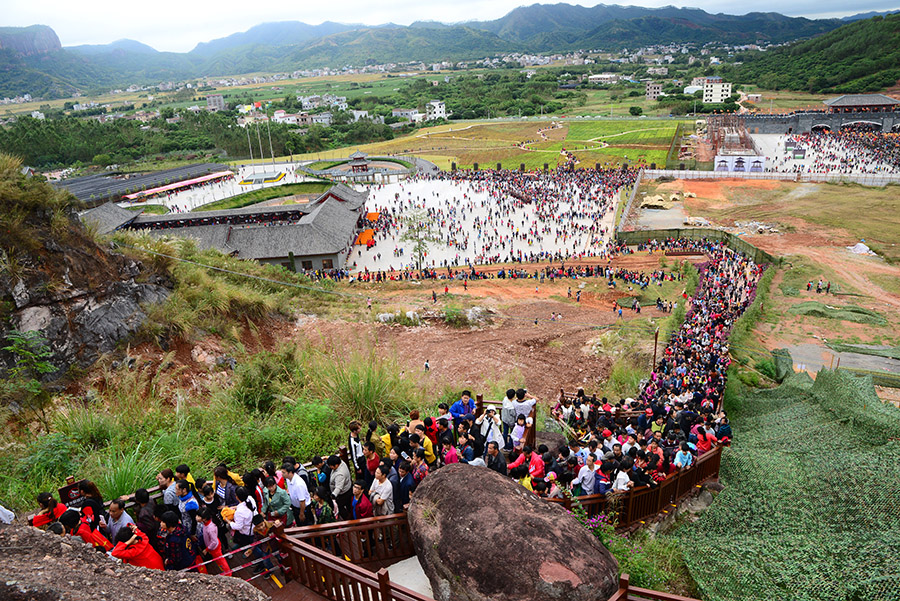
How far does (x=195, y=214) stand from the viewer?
37.3 meters

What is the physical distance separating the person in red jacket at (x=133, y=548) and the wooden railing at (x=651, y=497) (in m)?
4.06

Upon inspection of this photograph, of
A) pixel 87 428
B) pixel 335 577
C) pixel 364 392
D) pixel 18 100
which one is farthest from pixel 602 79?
pixel 18 100

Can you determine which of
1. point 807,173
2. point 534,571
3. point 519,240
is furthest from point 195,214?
point 807,173

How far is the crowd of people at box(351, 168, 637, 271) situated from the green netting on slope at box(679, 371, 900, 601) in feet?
78.3

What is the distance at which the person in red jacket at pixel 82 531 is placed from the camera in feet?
16.0

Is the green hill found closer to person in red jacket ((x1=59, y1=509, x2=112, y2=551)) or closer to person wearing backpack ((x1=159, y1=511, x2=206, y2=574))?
person wearing backpack ((x1=159, y1=511, x2=206, y2=574))

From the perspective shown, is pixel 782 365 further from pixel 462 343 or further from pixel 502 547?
pixel 502 547

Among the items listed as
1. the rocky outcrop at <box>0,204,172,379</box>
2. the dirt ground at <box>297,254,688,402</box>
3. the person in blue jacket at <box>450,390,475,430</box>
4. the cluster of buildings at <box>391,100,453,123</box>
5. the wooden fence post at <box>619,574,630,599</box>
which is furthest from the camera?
the cluster of buildings at <box>391,100,453,123</box>

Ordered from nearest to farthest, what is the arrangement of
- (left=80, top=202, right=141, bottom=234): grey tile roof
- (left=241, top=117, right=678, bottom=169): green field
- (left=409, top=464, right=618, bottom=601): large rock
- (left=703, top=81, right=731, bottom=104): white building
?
(left=409, top=464, right=618, bottom=601): large rock
(left=80, top=202, right=141, bottom=234): grey tile roof
(left=241, top=117, right=678, bottom=169): green field
(left=703, top=81, right=731, bottom=104): white building

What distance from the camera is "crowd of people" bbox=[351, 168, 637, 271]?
113 ft

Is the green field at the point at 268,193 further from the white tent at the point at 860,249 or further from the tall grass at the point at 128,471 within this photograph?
the tall grass at the point at 128,471

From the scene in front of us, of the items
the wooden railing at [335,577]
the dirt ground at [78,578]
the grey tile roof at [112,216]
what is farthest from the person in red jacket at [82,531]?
the grey tile roof at [112,216]

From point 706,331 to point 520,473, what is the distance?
1500 centimetres

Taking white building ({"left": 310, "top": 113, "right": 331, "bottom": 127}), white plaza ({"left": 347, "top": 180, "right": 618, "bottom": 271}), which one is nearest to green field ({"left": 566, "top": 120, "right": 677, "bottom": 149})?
white plaza ({"left": 347, "top": 180, "right": 618, "bottom": 271})
